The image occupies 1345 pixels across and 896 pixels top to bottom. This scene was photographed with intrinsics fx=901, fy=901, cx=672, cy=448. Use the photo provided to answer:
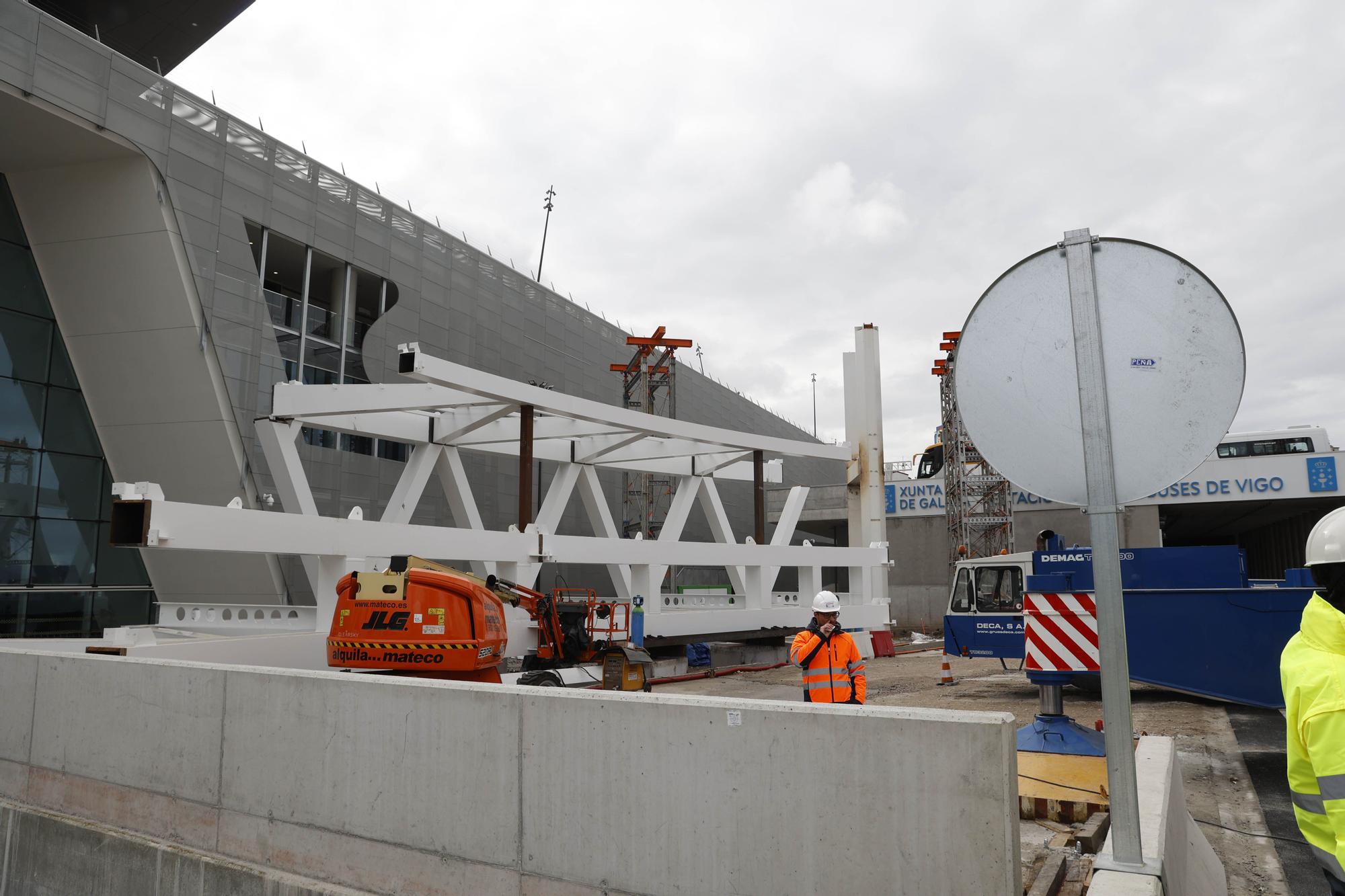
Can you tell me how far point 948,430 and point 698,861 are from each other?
35.8m

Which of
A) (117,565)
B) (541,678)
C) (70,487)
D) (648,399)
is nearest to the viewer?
(541,678)

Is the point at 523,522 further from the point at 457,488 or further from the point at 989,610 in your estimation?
the point at 989,610

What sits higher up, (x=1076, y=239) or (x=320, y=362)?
(x=320, y=362)

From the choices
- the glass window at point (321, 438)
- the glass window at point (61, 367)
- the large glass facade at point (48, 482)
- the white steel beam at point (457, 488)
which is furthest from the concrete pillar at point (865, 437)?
the glass window at point (61, 367)

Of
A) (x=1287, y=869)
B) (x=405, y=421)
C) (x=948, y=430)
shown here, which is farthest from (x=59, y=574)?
(x=948, y=430)

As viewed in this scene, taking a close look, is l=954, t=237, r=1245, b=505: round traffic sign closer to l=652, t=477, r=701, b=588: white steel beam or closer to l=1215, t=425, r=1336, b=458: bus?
l=652, t=477, r=701, b=588: white steel beam

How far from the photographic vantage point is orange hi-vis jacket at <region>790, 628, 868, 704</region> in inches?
258

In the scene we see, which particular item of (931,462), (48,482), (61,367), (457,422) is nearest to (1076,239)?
(457,422)

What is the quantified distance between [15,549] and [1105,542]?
1988 centimetres

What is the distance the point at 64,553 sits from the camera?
18156 millimetres

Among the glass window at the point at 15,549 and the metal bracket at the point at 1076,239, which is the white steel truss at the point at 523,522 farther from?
the metal bracket at the point at 1076,239

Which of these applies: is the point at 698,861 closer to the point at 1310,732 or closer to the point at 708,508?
the point at 1310,732

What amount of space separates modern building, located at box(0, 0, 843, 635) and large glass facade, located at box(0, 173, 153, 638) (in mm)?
35

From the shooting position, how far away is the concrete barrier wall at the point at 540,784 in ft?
11.5
